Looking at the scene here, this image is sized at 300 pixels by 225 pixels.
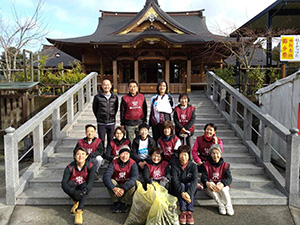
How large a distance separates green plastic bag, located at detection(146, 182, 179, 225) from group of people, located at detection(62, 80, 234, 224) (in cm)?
26

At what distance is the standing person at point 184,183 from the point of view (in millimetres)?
3227

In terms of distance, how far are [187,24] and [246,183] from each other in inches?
575

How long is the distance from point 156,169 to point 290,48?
6134 millimetres

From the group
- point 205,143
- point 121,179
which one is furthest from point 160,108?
point 121,179

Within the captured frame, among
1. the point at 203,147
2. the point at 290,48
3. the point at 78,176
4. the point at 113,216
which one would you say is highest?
the point at 290,48

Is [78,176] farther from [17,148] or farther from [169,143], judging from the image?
[169,143]

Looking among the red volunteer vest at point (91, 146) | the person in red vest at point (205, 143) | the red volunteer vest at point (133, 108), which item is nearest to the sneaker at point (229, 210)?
the person in red vest at point (205, 143)

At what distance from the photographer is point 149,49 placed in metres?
11.2

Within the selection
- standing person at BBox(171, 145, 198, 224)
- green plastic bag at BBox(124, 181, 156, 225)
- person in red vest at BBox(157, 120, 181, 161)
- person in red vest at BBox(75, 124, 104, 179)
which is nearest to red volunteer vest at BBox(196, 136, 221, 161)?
person in red vest at BBox(157, 120, 181, 161)

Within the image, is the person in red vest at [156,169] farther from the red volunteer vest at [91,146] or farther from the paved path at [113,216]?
the red volunteer vest at [91,146]

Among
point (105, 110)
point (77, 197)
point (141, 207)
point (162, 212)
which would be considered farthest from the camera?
point (105, 110)

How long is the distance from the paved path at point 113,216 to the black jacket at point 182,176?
44cm

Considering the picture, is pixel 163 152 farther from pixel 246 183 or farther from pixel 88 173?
pixel 246 183

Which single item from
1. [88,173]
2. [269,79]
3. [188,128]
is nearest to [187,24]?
[269,79]
